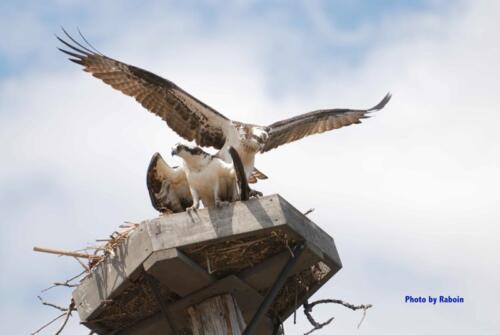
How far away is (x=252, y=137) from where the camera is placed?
8.73 meters

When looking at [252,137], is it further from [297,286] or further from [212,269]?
[212,269]

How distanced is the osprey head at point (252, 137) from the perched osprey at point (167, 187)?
86 cm

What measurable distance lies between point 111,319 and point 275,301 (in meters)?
1.51

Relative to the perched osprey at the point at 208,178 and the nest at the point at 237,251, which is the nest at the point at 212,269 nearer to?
the nest at the point at 237,251

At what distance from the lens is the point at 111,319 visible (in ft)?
24.2

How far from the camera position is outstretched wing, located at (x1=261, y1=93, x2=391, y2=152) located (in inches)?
380

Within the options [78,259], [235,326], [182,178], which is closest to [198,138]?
[182,178]

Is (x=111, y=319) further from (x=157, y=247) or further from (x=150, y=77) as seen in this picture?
(x=150, y=77)

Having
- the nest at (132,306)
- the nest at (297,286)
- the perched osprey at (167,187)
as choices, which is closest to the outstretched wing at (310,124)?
the perched osprey at (167,187)

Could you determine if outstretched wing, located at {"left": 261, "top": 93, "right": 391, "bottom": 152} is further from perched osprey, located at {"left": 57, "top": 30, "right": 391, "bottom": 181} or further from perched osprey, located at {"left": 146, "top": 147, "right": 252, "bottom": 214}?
perched osprey, located at {"left": 146, "top": 147, "right": 252, "bottom": 214}

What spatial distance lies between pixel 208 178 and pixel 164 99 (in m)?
1.59

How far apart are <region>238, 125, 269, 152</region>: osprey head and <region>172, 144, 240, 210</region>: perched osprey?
0.89 meters

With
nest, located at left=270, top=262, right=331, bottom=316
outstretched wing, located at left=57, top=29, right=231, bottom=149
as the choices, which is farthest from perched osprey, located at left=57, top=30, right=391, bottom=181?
nest, located at left=270, top=262, right=331, bottom=316

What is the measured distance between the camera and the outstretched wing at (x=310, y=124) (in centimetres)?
964
